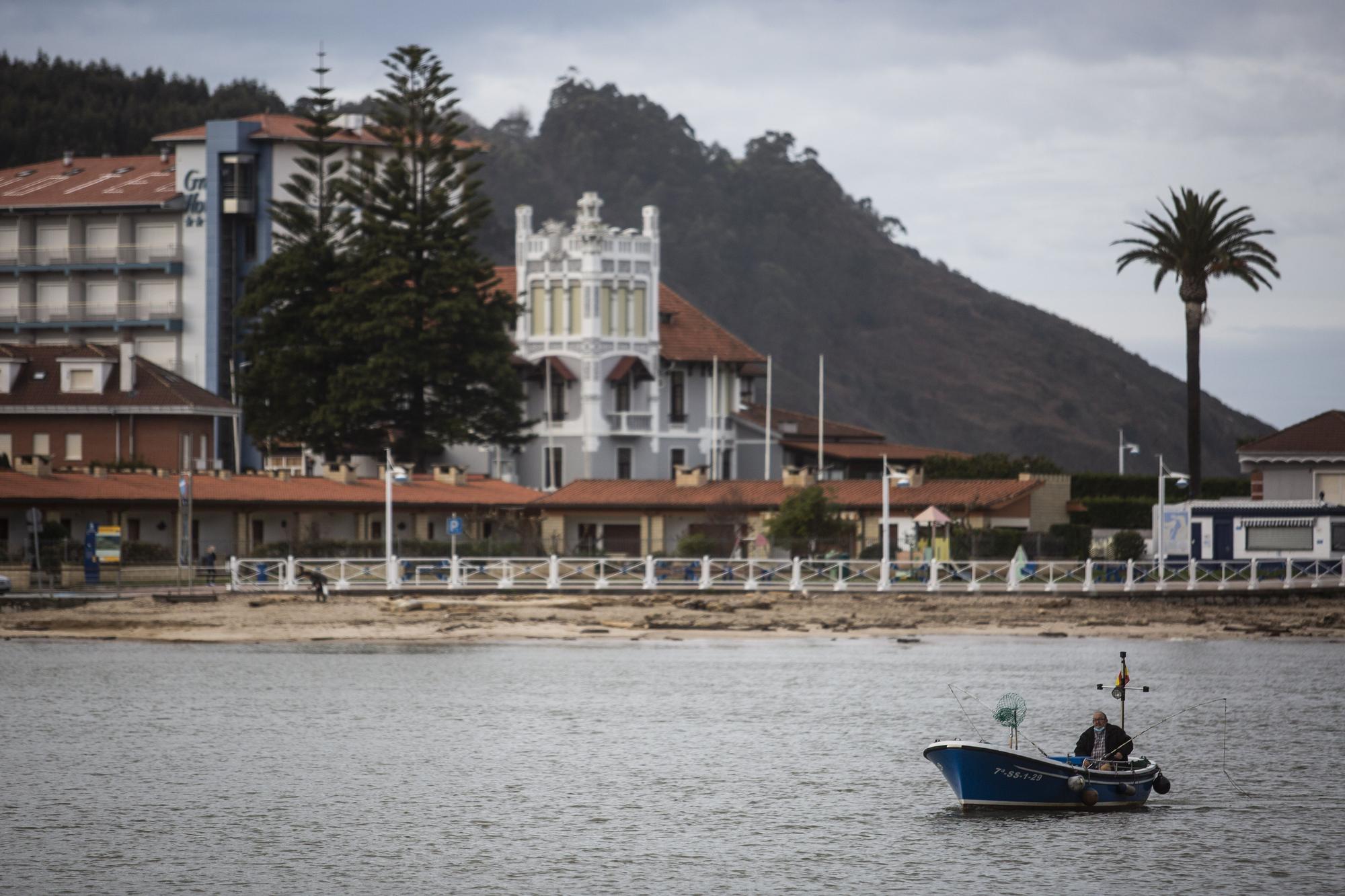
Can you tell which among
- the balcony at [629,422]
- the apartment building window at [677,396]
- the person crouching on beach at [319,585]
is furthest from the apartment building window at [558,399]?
the person crouching on beach at [319,585]

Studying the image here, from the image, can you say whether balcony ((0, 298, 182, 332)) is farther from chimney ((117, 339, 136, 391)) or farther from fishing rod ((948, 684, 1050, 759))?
fishing rod ((948, 684, 1050, 759))

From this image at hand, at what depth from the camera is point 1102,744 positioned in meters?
27.2

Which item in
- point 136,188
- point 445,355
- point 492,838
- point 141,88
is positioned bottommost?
point 492,838

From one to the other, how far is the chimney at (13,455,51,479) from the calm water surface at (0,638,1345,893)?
14.2m

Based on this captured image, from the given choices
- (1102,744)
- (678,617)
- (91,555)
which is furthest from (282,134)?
(1102,744)

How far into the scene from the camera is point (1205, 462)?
198 meters

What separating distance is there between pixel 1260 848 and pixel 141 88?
410ft

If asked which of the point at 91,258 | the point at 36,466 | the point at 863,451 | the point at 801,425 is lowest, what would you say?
the point at 36,466

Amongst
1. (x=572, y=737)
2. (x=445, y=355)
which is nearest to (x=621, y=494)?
(x=445, y=355)

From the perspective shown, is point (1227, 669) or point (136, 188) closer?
point (1227, 669)

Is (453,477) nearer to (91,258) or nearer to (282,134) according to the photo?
(282,134)

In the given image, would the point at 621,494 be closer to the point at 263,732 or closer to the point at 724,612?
the point at 724,612

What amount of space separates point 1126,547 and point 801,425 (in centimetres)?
3163

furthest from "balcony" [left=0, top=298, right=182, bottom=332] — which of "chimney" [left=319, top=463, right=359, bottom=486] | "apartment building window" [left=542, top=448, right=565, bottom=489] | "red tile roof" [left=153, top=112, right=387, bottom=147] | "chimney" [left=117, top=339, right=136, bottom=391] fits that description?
"chimney" [left=319, top=463, right=359, bottom=486]
